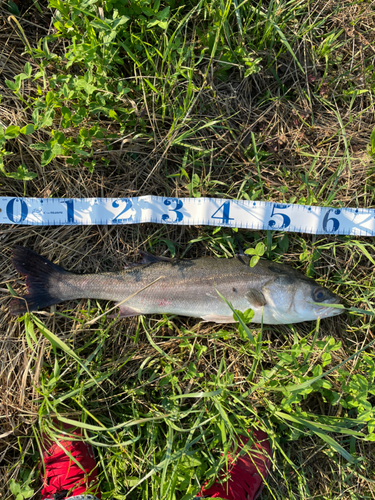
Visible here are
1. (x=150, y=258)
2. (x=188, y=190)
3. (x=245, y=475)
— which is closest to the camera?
(x=245, y=475)

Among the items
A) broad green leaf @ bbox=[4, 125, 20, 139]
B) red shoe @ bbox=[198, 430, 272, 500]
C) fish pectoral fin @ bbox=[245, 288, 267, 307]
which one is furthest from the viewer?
fish pectoral fin @ bbox=[245, 288, 267, 307]

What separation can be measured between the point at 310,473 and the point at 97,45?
5.37m

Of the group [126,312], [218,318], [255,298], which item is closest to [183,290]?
[218,318]

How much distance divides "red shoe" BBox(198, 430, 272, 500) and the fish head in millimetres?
1406

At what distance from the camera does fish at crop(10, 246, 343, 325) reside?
360 cm

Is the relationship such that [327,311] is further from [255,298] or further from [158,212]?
[158,212]

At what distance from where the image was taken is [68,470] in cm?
339

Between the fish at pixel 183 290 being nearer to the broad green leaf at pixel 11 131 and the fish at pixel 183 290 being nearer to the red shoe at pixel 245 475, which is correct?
the broad green leaf at pixel 11 131

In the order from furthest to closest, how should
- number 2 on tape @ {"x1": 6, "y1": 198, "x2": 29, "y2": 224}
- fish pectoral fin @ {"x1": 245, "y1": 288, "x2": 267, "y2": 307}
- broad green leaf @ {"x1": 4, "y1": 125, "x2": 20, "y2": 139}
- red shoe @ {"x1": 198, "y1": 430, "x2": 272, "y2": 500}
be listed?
number 2 on tape @ {"x1": 6, "y1": 198, "x2": 29, "y2": 224} → fish pectoral fin @ {"x1": 245, "y1": 288, "x2": 267, "y2": 307} → red shoe @ {"x1": 198, "y1": 430, "x2": 272, "y2": 500} → broad green leaf @ {"x1": 4, "y1": 125, "x2": 20, "y2": 139}

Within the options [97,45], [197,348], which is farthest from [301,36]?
[197,348]

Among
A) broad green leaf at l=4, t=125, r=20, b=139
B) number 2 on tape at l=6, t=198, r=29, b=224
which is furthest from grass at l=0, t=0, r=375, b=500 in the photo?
number 2 on tape at l=6, t=198, r=29, b=224

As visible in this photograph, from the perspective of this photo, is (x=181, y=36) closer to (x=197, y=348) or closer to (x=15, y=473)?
(x=197, y=348)

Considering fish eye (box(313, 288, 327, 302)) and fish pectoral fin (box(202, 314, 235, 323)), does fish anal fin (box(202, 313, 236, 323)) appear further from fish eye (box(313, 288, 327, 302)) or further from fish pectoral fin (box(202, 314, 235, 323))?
fish eye (box(313, 288, 327, 302))

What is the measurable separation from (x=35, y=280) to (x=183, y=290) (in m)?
1.67
